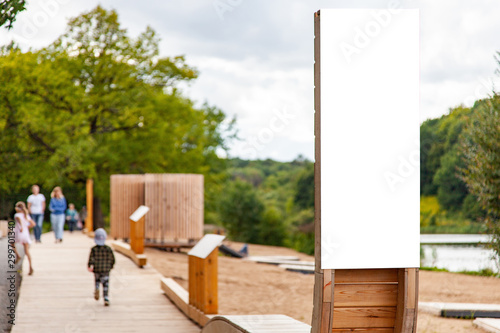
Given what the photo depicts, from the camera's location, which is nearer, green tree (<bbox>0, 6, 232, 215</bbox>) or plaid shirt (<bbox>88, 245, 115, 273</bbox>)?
plaid shirt (<bbox>88, 245, 115, 273</bbox>)

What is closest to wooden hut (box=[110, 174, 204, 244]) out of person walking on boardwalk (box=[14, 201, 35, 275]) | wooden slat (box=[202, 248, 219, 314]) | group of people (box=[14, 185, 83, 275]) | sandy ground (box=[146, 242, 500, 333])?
sandy ground (box=[146, 242, 500, 333])

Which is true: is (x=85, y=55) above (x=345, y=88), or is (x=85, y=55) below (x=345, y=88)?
above

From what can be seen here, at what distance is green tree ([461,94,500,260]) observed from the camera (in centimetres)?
889

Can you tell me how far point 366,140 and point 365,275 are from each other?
1007mm

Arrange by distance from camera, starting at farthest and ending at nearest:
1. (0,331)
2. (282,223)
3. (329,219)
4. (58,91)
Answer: (282,223) → (58,91) → (0,331) → (329,219)

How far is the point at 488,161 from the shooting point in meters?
8.96

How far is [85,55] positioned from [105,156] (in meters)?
4.84

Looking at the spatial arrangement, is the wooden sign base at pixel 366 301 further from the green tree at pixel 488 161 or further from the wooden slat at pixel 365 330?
the green tree at pixel 488 161

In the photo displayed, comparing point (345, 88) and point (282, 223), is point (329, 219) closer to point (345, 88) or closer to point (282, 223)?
point (345, 88)

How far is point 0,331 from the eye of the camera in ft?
25.3

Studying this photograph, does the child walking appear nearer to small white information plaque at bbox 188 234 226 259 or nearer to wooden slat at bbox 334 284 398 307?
small white information plaque at bbox 188 234 226 259

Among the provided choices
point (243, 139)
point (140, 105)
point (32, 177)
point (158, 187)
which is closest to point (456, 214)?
point (158, 187)

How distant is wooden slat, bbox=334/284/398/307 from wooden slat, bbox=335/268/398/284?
0.04 metres

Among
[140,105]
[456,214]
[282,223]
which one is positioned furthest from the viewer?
[282,223]
